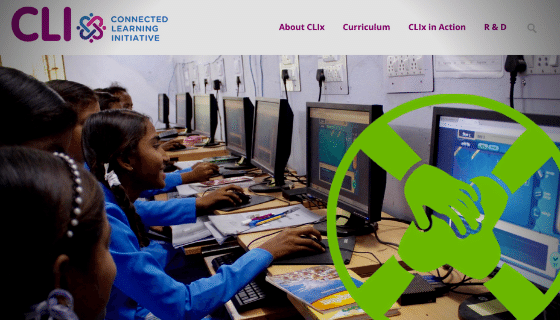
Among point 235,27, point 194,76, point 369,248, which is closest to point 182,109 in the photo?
point 194,76

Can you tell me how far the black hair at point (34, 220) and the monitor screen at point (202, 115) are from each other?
10.0 ft

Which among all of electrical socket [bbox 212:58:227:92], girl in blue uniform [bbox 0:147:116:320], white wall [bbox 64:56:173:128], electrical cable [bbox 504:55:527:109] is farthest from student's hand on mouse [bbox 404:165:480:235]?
white wall [bbox 64:56:173:128]

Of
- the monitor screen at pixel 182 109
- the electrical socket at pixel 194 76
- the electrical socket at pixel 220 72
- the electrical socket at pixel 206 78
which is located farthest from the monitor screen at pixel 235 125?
the electrical socket at pixel 194 76

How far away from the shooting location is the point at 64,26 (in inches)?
45.9

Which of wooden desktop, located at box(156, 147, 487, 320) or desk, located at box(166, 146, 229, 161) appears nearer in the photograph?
wooden desktop, located at box(156, 147, 487, 320)

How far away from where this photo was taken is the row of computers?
Result: 2.54ft

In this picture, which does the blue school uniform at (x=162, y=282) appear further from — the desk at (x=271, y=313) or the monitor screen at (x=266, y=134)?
the monitor screen at (x=266, y=134)

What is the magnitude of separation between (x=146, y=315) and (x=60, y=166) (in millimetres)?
937

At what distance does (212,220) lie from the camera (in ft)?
5.42

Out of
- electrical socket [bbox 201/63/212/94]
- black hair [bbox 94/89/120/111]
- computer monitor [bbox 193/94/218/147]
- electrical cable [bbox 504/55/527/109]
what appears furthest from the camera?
electrical socket [bbox 201/63/212/94]

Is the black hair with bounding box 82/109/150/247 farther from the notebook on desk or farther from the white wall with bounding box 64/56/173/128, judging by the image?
the white wall with bounding box 64/56/173/128

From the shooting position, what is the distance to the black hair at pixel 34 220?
1.83ft

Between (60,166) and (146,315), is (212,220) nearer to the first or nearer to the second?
(146,315)

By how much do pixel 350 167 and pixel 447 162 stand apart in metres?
0.41
